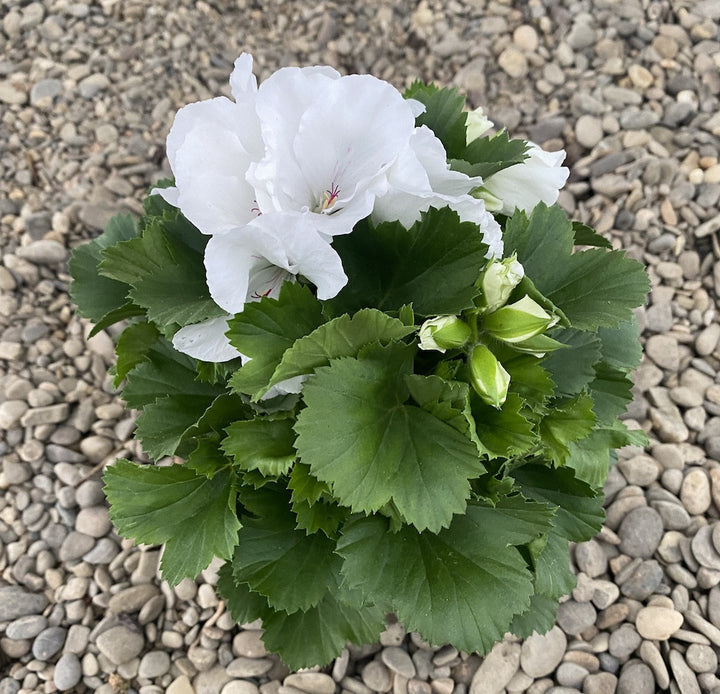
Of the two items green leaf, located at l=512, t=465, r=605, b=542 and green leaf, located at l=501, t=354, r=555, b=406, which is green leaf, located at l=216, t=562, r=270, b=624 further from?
green leaf, located at l=501, t=354, r=555, b=406

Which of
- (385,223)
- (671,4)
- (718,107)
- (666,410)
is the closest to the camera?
(385,223)

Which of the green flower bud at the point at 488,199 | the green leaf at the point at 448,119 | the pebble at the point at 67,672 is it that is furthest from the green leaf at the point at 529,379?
the pebble at the point at 67,672

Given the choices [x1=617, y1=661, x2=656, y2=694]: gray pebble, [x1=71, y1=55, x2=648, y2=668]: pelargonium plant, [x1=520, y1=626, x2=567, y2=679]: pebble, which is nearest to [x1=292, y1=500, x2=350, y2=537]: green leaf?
[x1=71, y1=55, x2=648, y2=668]: pelargonium plant

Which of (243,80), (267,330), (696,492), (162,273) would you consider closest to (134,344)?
(162,273)

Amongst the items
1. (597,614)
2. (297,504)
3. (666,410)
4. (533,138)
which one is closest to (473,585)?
(297,504)

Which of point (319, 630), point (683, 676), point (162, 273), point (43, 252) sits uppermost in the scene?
point (162, 273)

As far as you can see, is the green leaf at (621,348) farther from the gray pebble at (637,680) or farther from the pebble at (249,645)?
the pebble at (249,645)

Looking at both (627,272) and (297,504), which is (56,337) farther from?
(627,272)

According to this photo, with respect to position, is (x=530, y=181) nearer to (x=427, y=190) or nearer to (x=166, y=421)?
(x=427, y=190)
